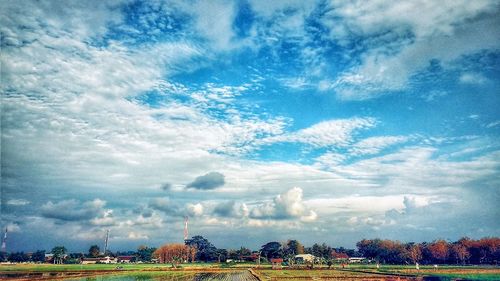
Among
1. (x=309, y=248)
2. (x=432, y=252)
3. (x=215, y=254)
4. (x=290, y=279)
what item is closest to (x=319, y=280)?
(x=290, y=279)

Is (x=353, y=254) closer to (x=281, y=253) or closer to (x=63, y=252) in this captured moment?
(x=281, y=253)

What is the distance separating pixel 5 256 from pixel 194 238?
8489cm

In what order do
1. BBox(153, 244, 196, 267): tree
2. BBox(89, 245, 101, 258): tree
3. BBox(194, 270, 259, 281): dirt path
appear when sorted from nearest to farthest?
BBox(194, 270, 259, 281): dirt path, BBox(153, 244, 196, 267): tree, BBox(89, 245, 101, 258): tree

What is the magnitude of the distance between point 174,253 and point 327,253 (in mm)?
64423

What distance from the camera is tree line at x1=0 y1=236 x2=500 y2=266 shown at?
113 m

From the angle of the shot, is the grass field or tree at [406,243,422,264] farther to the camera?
tree at [406,243,422,264]

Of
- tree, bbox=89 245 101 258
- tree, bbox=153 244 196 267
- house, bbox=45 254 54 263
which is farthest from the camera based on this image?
tree, bbox=89 245 101 258

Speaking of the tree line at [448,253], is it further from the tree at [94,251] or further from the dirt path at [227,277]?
the tree at [94,251]

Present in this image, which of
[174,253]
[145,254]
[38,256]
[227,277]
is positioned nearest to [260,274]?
[227,277]

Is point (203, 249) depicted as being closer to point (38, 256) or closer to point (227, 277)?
point (38, 256)

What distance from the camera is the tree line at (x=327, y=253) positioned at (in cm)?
11269

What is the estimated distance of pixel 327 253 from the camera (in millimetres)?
150125

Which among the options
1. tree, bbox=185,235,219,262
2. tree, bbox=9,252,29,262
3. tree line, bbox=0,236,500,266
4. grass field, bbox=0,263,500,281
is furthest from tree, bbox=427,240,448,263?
tree, bbox=9,252,29,262

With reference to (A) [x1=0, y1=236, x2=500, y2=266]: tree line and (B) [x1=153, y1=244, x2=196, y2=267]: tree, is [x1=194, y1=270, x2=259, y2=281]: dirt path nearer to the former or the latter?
(A) [x1=0, y1=236, x2=500, y2=266]: tree line
